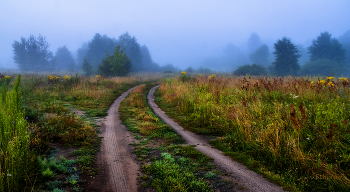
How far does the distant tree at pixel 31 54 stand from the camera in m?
53.6

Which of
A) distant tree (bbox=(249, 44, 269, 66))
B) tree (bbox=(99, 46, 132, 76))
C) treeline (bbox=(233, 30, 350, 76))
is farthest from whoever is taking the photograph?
distant tree (bbox=(249, 44, 269, 66))

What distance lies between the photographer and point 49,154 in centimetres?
363

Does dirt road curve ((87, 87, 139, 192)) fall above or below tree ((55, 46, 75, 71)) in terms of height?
below

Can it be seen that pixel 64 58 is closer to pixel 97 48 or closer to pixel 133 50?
pixel 97 48

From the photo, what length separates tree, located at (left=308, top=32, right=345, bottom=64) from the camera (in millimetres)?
43219

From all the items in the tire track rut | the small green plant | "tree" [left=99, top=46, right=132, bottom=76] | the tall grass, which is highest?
"tree" [left=99, top=46, right=132, bottom=76]

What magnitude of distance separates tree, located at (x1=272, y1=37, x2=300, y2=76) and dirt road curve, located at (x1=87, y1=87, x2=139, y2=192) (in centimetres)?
4567

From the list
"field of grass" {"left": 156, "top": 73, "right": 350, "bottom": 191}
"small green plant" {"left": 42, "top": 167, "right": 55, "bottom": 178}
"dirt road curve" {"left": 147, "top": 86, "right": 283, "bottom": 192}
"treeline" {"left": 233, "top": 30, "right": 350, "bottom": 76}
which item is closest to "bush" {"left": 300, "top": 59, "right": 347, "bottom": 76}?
"treeline" {"left": 233, "top": 30, "right": 350, "bottom": 76}

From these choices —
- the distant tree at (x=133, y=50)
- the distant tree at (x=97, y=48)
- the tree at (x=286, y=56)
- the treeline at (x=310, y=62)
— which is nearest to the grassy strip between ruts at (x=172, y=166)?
the treeline at (x=310, y=62)

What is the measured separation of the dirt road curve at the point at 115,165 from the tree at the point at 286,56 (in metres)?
45.7

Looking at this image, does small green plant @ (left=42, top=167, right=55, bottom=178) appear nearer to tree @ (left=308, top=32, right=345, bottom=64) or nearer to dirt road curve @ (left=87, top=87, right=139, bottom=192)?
Result: dirt road curve @ (left=87, top=87, right=139, bottom=192)

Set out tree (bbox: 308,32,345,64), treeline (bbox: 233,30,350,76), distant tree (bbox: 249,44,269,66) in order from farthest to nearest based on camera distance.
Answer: distant tree (bbox: 249,44,269,66) < tree (bbox: 308,32,345,64) < treeline (bbox: 233,30,350,76)

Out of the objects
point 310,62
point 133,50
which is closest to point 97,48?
point 133,50

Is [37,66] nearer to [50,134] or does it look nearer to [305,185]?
[50,134]
